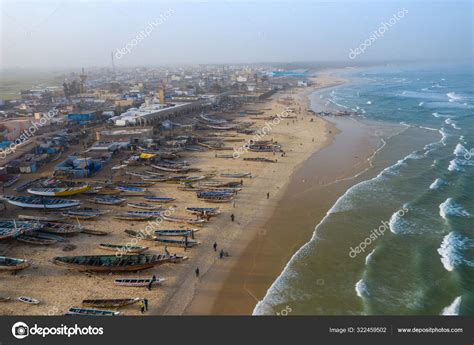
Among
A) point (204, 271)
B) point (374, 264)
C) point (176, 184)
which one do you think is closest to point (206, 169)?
point (176, 184)

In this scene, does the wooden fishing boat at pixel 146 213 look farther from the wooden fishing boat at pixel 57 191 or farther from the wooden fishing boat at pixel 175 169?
the wooden fishing boat at pixel 175 169

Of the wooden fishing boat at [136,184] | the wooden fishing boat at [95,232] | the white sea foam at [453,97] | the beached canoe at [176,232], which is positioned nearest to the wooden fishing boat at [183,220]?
the beached canoe at [176,232]

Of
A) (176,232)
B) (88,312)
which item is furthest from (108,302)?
(176,232)

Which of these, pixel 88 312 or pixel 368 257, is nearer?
pixel 88 312

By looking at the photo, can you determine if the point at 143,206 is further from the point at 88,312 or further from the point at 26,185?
the point at 88,312

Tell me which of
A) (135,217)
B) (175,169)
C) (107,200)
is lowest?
(135,217)
